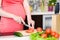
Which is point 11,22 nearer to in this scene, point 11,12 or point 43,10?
point 11,12

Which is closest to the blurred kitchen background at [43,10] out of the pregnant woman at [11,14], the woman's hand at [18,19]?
the pregnant woman at [11,14]

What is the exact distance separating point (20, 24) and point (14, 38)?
0.54m

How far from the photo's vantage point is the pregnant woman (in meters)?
1.99

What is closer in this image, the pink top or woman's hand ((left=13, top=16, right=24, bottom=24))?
woman's hand ((left=13, top=16, right=24, bottom=24))

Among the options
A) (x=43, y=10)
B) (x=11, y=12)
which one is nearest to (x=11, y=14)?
(x=11, y=12)

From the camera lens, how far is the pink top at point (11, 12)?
2.02 meters

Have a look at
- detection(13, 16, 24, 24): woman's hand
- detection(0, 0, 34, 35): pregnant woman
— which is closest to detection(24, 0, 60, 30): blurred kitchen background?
detection(0, 0, 34, 35): pregnant woman

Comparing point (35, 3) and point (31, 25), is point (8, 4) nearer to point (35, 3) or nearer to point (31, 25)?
point (31, 25)

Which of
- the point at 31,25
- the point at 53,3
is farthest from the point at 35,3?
the point at 31,25

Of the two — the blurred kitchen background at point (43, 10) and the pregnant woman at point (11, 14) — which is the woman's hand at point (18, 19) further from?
the blurred kitchen background at point (43, 10)

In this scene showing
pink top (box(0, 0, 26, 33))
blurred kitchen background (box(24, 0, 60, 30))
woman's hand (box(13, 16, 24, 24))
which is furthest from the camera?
blurred kitchen background (box(24, 0, 60, 30))

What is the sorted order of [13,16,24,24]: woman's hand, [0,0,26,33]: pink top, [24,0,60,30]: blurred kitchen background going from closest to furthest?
1. [13,16,24,24]: woman's hand
2. [0,0,26,33]: pink top
3. [24,0,60,30]: blurred kitchen background

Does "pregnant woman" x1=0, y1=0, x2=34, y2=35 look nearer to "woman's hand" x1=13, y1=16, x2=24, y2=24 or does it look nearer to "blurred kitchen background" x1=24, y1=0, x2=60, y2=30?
"woman's hand" x1=13, y1=16, x2=24, y2=24

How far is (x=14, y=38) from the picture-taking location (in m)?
1.55
